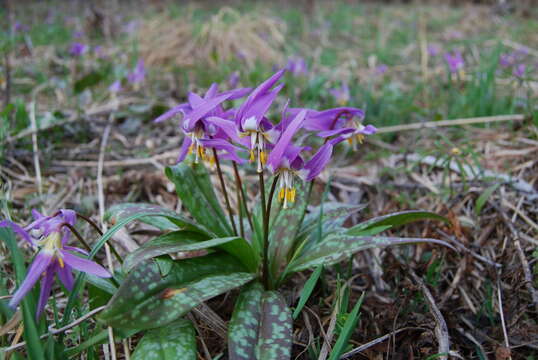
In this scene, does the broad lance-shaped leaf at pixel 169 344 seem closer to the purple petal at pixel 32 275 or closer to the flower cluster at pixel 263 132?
the purple petal at pixel 32 275

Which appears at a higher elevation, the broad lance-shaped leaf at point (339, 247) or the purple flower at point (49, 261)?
the purple flower at point (49, 261)

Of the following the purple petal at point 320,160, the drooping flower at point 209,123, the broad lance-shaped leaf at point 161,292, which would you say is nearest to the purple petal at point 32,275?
the broad lance-shaped leaf at point 161,292

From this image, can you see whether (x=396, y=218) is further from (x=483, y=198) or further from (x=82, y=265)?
(x=82, y=265)

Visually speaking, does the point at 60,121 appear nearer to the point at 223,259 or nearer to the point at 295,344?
the point at 223,259

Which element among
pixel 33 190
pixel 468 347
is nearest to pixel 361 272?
pixel 468 347

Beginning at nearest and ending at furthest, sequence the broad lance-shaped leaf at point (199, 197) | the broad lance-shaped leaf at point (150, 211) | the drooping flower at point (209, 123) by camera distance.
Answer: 1. the drooping flower at point (209, 123)
2. the broad lance-shaped leaf at point (150, 211)
3. the broad lance-shaped leaf at point (199, 197)

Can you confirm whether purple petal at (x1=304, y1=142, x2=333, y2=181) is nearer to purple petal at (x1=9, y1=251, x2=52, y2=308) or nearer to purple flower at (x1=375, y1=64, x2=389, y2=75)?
purple petal at (x1=9, y1=251, x2=52, y2=308)

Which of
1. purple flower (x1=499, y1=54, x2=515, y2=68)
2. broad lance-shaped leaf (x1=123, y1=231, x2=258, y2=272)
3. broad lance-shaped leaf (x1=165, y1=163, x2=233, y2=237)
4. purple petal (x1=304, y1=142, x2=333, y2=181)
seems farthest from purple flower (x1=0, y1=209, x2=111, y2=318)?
purple flower (x1=499, y1=54, x2=515, y2=68)
